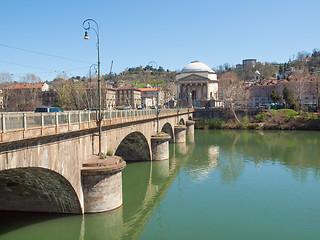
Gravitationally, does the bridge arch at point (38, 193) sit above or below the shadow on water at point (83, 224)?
above

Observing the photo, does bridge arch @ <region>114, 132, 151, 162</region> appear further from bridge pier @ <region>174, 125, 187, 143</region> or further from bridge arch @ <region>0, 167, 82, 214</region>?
bridge pier @ <region>174, 125, 187, 143</region>

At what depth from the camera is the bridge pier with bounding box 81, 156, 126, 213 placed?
15.7 m

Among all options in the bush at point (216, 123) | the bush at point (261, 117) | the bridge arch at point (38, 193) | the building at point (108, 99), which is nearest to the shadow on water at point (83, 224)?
the bridge arch at point (38, 193)

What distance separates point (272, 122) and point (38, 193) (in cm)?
6459

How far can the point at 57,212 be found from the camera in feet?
54.6

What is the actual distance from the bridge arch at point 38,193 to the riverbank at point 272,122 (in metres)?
60.9

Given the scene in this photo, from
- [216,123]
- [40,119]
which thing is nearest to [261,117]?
[216,123]

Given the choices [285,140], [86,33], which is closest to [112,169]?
[86,33]

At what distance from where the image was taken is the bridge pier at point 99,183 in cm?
1573

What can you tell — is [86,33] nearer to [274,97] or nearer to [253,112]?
[253,112]

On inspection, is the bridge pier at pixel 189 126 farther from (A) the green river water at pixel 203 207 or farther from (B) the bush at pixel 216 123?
(A) the green river water at pixel 203 207

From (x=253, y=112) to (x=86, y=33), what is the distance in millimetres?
69586

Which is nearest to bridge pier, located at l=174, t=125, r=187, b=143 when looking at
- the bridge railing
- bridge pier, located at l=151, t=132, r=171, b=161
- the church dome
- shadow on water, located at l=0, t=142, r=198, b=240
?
bridge pier, located at l=151, t=132, r=171, b=161

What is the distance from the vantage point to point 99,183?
1595 centimetres
